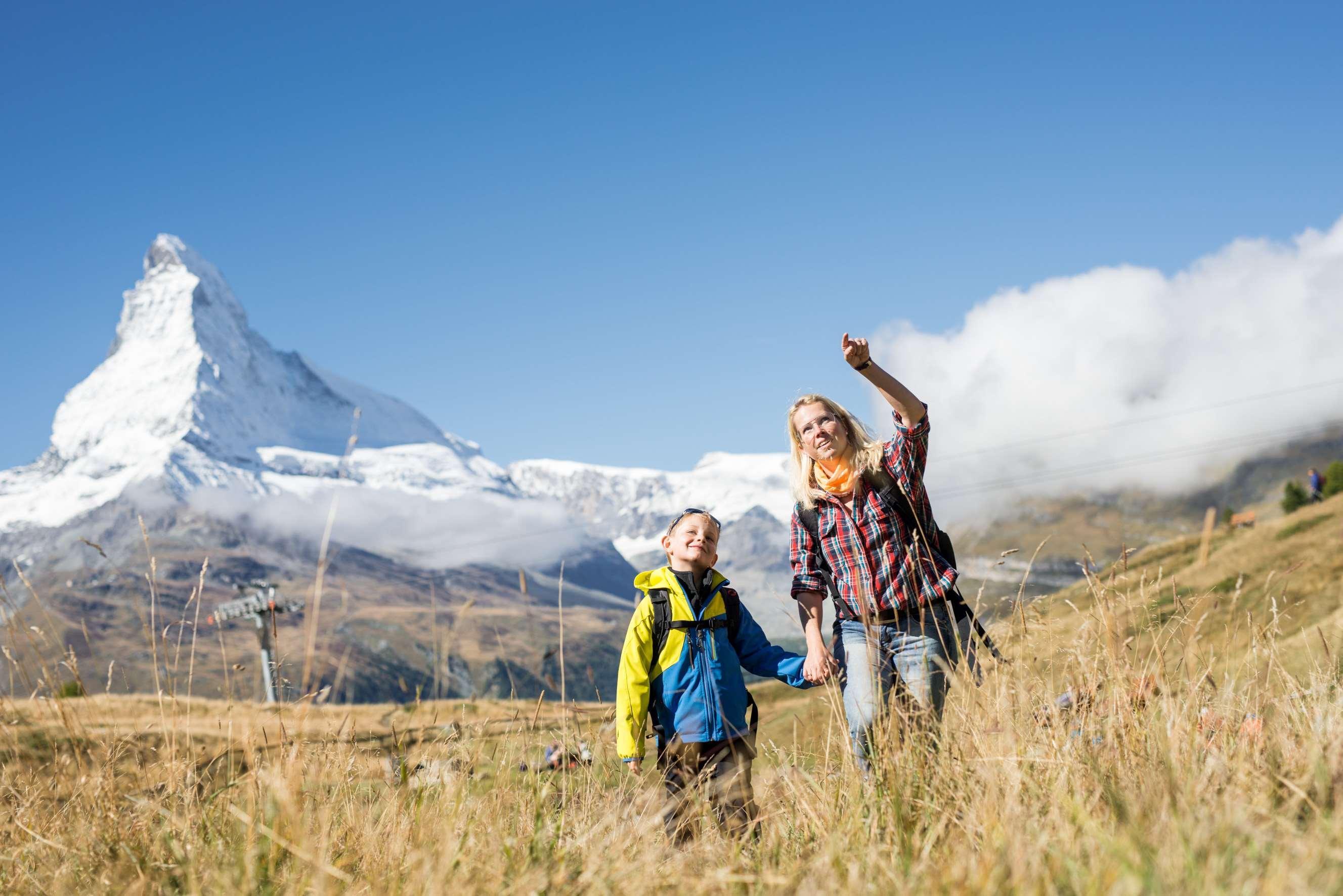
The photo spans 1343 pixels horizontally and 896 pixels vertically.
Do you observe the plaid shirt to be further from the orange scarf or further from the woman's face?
the woman's face

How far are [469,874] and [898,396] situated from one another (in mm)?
2553

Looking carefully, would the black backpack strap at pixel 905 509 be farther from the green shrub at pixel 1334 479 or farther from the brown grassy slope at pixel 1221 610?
the green shrub at pixel 1334 479

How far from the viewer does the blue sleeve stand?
4.31 meters

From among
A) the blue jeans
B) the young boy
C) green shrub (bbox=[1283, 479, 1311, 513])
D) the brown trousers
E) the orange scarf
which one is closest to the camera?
the brown trousers

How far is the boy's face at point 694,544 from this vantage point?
4461mm

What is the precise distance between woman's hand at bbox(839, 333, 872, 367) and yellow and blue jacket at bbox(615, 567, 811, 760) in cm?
129

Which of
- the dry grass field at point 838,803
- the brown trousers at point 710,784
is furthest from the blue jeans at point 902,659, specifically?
the brown trousers at point 710,784

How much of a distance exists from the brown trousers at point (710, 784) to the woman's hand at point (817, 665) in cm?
41

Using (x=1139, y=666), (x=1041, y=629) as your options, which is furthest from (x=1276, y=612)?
(x=1041, y=629)

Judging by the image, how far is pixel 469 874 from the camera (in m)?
2.22

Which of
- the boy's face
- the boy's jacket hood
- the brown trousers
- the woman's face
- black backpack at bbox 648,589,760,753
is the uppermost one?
the woman's face

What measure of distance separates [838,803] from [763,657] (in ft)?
5.81

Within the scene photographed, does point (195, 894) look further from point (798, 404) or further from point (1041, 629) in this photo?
point (798, 404)

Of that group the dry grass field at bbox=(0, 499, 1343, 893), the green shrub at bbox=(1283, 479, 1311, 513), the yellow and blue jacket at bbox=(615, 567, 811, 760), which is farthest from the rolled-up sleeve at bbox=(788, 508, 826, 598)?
the green shrub at bbox=(1283, 479, 1311, 513)
